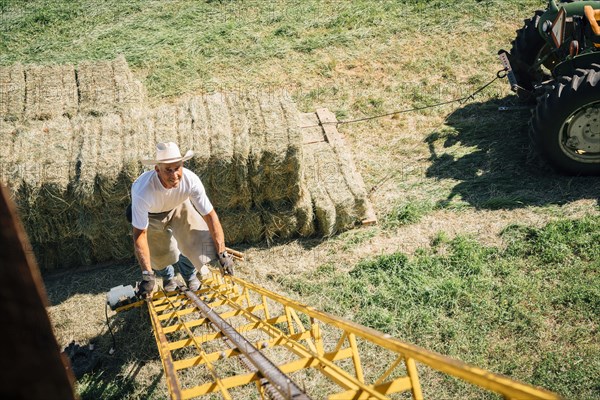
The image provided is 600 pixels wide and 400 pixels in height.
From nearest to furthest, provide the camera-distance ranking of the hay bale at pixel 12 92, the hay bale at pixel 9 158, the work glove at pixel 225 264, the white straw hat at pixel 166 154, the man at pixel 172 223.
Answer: the white straw hat at pixel 166 154, the man at pixel 172 223, the work glove at pixel 225 264, the hay bale at pixel 9 158, the hay bale at pixel 12 92

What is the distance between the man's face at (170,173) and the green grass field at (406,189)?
176cm

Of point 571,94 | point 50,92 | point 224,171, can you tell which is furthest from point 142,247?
point 571,94

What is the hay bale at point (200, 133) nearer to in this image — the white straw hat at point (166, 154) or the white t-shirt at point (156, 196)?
the white t-shirt at point (156, 196)

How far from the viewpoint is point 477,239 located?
6.48 meters

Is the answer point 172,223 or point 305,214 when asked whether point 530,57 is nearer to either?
point 305,214

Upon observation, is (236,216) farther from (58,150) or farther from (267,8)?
(267,8)

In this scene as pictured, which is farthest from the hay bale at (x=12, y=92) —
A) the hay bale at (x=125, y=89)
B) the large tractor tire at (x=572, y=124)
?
the large tractor tire at (x=572, y=124)

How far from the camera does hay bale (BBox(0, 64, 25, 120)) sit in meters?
8.34

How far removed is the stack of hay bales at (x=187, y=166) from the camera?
6426 millimetres

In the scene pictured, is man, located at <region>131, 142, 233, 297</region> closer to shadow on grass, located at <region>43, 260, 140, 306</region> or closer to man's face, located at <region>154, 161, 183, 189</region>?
man's face, located at <region>154, 161, 183, 189</region>

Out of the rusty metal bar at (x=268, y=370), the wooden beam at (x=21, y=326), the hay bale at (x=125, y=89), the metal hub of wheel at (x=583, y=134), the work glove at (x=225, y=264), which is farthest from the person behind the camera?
the hay bale at (x=125, y=89)

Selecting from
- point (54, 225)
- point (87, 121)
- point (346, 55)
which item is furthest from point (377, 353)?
point (346, 55)

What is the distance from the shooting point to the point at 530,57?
878 centimetres

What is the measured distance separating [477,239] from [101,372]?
4.31 m
